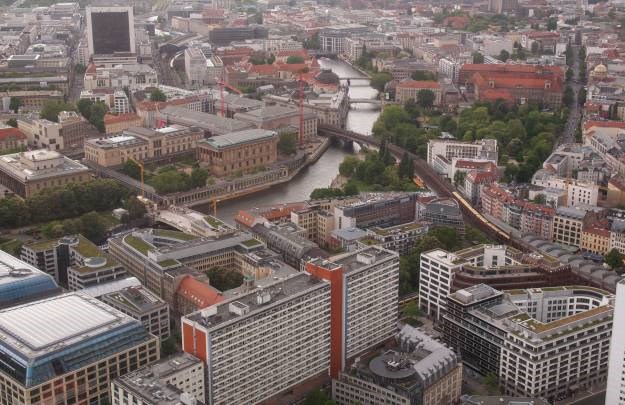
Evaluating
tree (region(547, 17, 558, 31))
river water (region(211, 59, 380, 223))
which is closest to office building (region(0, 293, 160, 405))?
river water (region(211, 59, 380, 223))

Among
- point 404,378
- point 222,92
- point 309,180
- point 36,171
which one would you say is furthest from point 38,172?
point 404,378

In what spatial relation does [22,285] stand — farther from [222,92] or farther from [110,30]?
[110,30]

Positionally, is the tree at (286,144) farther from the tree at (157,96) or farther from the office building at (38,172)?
the tree at (157,96)

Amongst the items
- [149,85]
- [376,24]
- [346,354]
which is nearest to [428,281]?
[346,354]

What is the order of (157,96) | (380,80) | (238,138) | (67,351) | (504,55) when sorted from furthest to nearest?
(504,55), (380,80), (157,96), (238,138), (67,351)

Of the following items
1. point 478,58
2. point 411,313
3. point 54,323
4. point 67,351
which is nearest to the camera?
point 67,351

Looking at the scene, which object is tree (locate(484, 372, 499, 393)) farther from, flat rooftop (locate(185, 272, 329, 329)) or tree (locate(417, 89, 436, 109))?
tree (locate(417, 89, 436, 109))
